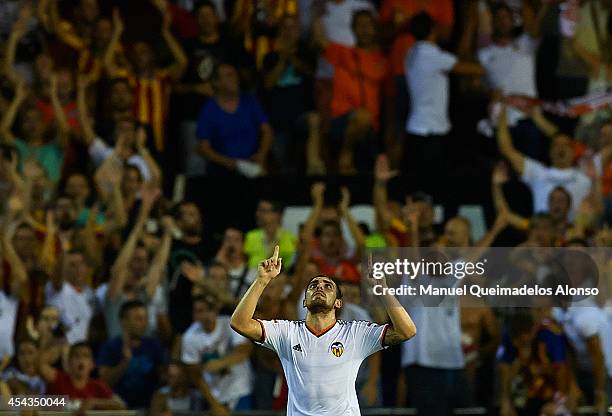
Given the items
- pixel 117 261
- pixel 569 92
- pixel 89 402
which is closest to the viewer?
pixel 89 402

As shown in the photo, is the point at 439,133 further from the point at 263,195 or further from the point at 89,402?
the point at 89,402

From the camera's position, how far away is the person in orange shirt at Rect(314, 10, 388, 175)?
1550 centimetres

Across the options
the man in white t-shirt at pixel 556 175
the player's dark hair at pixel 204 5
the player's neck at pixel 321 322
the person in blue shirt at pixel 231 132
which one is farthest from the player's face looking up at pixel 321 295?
the player's dark hair at pixel 204 5

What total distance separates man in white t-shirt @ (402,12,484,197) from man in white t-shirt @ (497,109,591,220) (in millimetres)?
813

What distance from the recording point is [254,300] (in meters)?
9.71

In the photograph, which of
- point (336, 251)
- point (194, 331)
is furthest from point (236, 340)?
point (336, 251)

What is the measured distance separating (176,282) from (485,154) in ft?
10.9

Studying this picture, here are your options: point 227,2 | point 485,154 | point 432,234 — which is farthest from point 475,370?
point 227,2

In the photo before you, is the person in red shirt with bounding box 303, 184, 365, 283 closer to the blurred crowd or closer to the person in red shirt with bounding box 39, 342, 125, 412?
the blurred crowd

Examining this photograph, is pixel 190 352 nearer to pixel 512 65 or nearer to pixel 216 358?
pixel 216 358

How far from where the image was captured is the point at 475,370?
44.9 ft

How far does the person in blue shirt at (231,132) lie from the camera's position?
15547 mm

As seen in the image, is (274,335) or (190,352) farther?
(190,352)

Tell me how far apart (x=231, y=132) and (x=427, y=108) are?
1918 millimetres
